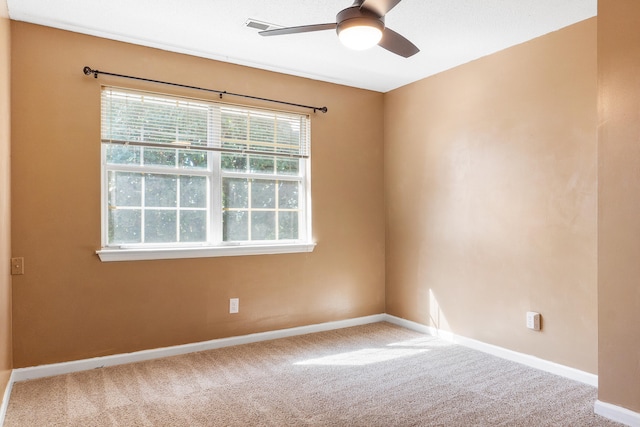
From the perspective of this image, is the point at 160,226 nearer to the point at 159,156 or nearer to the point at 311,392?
the point at 159,156

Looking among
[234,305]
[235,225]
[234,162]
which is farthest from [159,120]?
[234,305]

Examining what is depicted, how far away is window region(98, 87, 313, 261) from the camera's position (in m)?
3.44

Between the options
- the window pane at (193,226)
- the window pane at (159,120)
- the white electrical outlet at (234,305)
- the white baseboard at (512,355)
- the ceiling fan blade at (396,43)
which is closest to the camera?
the ceiling fan blade at (396,43)

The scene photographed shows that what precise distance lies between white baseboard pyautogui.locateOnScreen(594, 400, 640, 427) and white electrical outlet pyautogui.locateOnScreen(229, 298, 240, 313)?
2762 millimetres

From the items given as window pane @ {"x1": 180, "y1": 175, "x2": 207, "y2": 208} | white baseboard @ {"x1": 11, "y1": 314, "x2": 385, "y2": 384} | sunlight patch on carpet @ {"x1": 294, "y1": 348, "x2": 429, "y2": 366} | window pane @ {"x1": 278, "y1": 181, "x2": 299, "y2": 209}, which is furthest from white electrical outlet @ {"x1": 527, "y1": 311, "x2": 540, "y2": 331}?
window pane @ {"x1": 180, "y1": 175, "x2": 207, "y2": 208}

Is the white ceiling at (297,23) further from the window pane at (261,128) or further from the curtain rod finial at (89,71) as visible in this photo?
the window pane at (261,128)

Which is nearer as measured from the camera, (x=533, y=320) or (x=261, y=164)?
(x=533, y=320)

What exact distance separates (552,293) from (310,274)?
2149 mm

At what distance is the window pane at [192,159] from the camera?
3.70 metres

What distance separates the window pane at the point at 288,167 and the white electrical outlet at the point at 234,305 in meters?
1.29

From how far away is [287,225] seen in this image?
14.0ft

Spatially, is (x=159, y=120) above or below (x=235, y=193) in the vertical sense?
above

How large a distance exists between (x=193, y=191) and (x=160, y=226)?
0.41m

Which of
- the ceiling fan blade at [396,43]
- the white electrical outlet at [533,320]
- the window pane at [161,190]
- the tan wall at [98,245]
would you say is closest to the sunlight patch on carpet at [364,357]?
the tan wall at [98,245]
